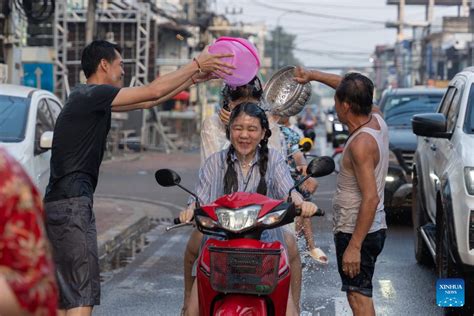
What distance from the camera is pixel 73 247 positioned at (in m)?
6.12

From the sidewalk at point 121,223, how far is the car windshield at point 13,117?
5.50 feet

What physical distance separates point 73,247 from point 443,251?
11.4 feet

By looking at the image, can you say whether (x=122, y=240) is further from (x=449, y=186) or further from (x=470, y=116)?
(x=449, y=186)

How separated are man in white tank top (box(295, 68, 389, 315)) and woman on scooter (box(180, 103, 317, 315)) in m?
0.32

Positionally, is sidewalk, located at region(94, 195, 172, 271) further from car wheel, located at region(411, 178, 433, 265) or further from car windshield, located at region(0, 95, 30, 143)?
car wheel, located at region(411, 178, 433, 265)

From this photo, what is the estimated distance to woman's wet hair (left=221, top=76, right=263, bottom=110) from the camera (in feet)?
23.4

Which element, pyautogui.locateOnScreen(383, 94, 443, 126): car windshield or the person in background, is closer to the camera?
the person in background

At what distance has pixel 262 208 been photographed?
17.6 feet

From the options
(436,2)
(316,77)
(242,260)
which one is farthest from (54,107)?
(436,2)

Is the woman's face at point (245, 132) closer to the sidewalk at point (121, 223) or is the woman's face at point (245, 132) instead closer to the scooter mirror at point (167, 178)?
the scooter mirror at point (167, 178)

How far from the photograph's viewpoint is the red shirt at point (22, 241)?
279 centimetres

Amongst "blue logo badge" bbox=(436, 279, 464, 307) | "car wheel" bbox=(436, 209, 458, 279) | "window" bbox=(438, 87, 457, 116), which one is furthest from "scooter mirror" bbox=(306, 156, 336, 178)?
"window" bbox=(438, 87, 457, 116)

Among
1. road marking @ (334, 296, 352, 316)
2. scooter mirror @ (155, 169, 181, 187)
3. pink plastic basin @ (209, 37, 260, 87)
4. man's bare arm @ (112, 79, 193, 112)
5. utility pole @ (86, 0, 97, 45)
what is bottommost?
road marking @ (334, 296, 352, 316)

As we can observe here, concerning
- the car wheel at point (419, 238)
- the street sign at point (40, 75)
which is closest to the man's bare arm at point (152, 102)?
the car wheel at point (419, 238)
